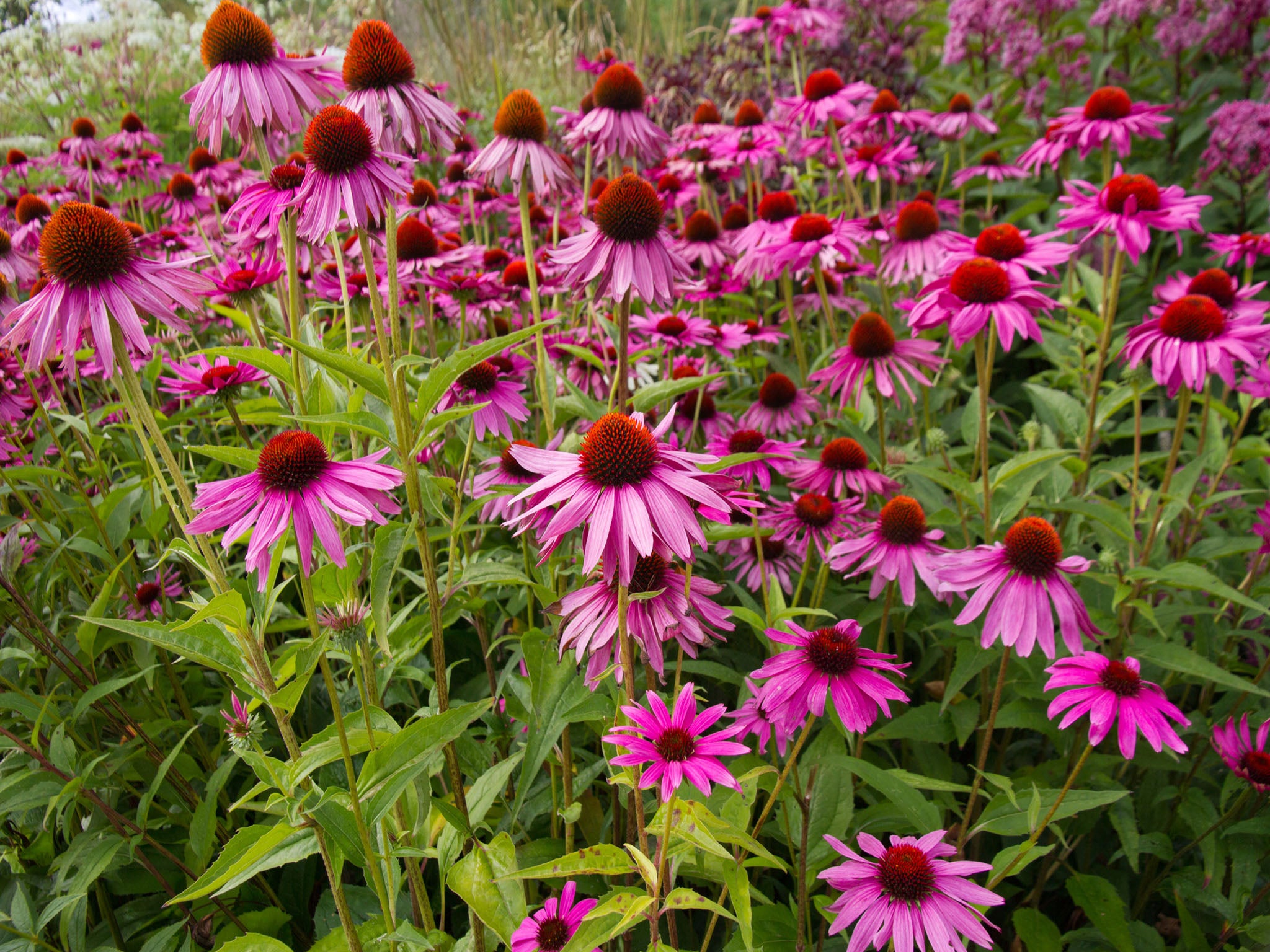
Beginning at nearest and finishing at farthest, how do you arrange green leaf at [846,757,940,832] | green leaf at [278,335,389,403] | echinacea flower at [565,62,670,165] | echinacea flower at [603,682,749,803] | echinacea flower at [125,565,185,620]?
echinacea flower at [603,682,749,803] < green leaf at [278,335,389,403] < green leaf at [846,757,940,832] < echinacea flower at [125,565,185,620] < echinacea flower at [565,62,670,165]

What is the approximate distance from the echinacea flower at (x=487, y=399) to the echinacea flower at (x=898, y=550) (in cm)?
74

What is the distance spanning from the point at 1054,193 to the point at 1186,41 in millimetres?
794

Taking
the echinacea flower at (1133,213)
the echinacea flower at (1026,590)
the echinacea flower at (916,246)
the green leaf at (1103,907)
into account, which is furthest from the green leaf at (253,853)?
the echinacea flower at (916,246)

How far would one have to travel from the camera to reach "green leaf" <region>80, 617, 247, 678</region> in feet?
3.34

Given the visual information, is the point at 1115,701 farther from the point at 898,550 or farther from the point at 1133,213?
the point at 1133,213

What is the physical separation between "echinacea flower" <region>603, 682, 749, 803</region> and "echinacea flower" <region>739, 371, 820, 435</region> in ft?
3.99

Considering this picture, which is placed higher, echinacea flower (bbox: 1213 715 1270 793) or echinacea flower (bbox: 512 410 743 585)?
echinacea flower (bbox: 512 410 743 585)

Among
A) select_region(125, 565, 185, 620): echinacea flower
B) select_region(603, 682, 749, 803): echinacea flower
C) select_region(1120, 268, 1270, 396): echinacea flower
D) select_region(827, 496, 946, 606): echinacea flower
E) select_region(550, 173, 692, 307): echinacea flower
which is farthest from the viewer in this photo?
select_region(125, 565, 185, 620): echinacea flower

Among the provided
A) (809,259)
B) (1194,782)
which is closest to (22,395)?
(809,259)

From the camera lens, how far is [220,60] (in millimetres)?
1456

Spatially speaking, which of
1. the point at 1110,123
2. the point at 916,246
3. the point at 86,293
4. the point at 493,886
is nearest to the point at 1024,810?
the point at 493,886

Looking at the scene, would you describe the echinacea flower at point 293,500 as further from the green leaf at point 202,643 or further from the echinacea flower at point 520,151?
the echinacea flower at point 520,151

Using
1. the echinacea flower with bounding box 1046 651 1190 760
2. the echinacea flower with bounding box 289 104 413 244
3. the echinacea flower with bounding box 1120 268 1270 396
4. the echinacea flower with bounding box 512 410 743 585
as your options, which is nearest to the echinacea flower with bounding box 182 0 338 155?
the echinacea flower with bounding box 289 104 413 244

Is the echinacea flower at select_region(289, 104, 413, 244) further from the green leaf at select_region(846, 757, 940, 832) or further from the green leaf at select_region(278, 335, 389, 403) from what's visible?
the green leaf at select_region(846, 757, 940, 832)
